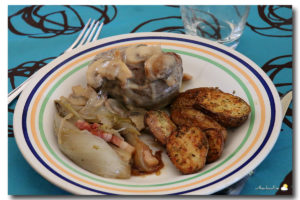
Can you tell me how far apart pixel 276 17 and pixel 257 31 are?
0.23 m

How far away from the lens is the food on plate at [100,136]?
5.62 feet

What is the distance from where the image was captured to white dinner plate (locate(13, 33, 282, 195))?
1.55 meters

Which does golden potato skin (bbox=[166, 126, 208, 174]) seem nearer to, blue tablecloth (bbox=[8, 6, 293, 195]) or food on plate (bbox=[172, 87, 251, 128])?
food on plate (bbox=[172, 87, 251, 128])

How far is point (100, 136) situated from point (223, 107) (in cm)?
63

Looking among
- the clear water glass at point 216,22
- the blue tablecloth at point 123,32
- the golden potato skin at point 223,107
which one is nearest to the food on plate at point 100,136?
the blue tablecloth at point 123,32

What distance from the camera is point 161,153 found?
1.90 meters

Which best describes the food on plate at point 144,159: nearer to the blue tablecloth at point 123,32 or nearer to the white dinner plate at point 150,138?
the white dinner plate at point 150,138

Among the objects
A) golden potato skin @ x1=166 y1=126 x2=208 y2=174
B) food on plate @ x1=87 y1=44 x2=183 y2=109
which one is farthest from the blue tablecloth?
food on plate @ x1=87 y1=44 x2=183 y2=109

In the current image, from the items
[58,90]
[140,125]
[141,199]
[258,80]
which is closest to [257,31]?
[258,80]

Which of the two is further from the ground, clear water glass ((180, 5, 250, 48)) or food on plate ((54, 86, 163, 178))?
clear water glass ((180, 5, 250, 48))

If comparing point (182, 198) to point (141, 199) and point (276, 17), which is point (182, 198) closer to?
point (141, 199)

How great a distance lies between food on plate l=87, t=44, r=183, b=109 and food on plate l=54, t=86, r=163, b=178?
7cm

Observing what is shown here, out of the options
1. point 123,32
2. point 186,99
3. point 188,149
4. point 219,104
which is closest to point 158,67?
point 186,99

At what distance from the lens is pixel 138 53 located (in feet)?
6.61
